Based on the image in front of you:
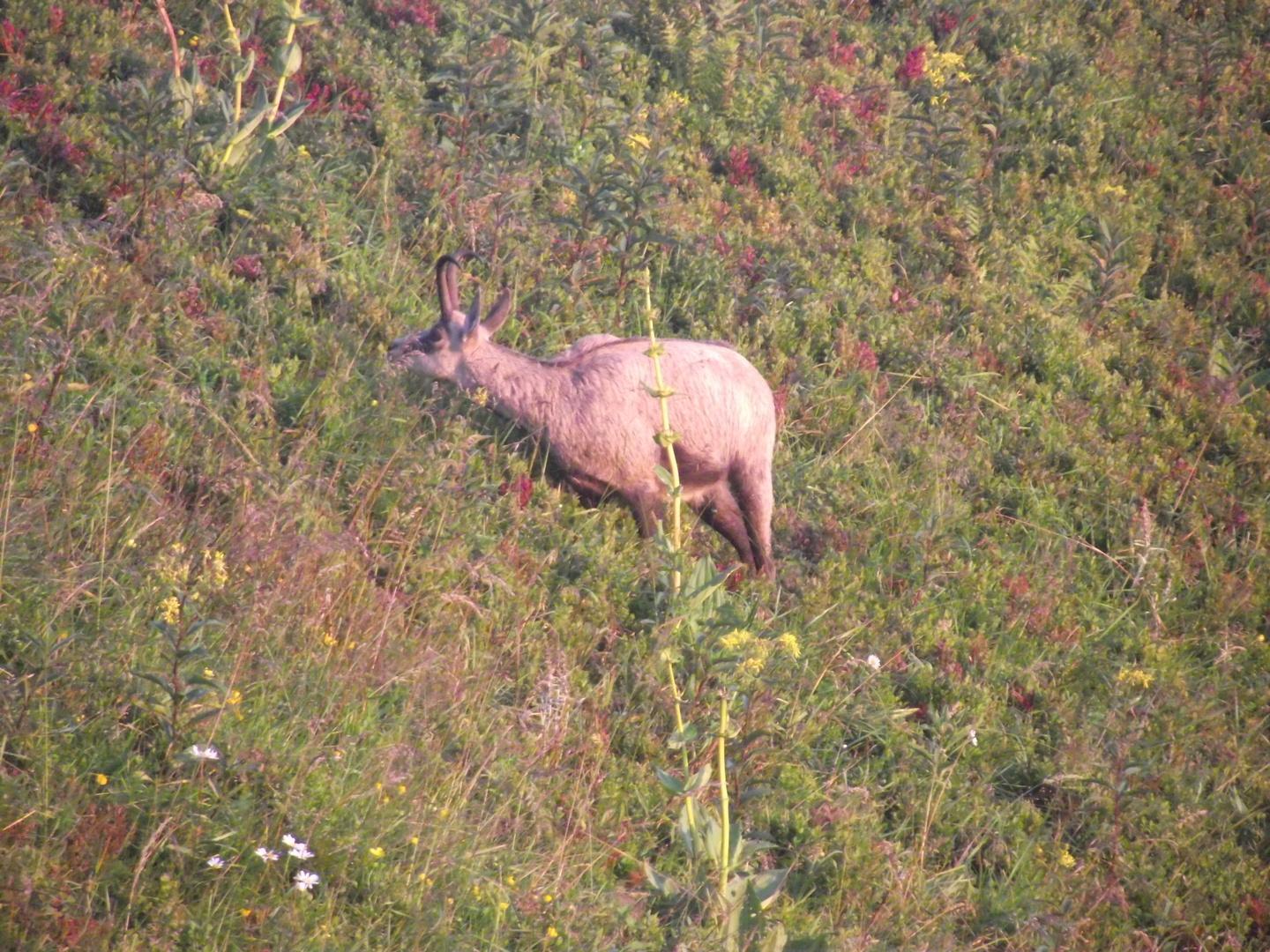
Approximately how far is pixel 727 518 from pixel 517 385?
1573mm

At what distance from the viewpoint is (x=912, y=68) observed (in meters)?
12.7

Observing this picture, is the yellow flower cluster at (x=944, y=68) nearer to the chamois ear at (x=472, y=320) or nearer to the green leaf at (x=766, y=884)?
the chamois ear at (x=472, y=320)

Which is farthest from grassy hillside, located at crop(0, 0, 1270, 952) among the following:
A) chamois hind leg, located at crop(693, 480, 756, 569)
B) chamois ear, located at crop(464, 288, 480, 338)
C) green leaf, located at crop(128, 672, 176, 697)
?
chamois ear, located at crop(464, 288, 480, 338)

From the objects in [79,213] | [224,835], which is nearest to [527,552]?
[224,835]

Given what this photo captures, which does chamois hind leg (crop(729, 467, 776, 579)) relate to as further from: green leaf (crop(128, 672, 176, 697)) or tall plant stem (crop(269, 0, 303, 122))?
green leaf (crop(128, 672, 176, 697))

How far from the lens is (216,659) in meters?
4.53

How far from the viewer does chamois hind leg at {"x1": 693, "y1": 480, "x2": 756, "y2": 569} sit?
743 centimetres

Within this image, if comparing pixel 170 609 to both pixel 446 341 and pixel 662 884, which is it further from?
pixel 446 341

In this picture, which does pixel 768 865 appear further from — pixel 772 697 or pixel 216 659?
pixel 216 659

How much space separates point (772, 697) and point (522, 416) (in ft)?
7.31

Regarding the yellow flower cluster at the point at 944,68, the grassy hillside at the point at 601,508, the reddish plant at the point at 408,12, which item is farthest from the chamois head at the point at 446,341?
the yellow flower cluster at the point at 944,68

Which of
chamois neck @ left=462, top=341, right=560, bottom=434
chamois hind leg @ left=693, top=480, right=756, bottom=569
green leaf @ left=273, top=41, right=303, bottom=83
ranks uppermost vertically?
green leaf @ left=273, top=41, right=303, bottom=83

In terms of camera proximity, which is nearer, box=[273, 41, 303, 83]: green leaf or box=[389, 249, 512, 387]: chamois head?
box=[389, 249, 512, 387]: chamois head

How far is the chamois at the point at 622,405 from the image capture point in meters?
6.99
